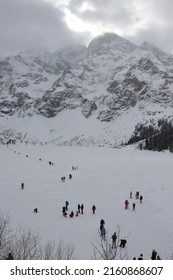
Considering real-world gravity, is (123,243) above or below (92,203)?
below

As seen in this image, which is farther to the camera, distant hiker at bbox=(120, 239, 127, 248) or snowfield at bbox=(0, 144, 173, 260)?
snowfield at bbox=(0, 144, 173, 260)

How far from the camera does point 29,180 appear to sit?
51438 millimetres

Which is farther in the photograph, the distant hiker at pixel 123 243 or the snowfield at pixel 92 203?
the snowfield at pixel 92 203

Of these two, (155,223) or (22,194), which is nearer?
(155,223)

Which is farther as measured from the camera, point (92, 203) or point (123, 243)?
point (92, 203)

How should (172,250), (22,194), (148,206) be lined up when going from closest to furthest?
(172,250)
(148,206)
(22,194)

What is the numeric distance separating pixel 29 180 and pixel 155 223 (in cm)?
2558
